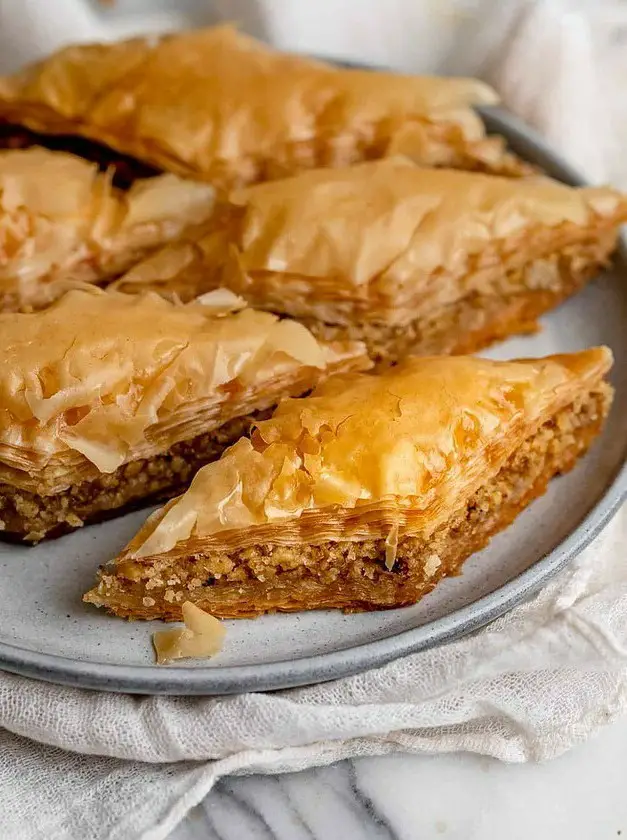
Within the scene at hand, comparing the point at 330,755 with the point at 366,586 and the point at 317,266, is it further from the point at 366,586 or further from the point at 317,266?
the point at 317,266

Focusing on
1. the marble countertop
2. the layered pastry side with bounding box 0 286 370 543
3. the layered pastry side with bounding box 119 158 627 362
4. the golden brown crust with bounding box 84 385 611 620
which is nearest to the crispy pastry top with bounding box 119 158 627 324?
the layered pastry side with bounding box 119 158 627 362

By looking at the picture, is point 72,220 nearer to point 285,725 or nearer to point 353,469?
point 353,469

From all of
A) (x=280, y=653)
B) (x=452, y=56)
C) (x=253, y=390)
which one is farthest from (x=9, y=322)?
(x=452, y=56)

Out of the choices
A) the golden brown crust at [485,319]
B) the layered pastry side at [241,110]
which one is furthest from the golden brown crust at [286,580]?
the layered pastry side at [241,110]

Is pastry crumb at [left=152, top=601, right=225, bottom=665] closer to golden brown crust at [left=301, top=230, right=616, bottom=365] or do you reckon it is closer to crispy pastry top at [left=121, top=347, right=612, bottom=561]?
crispy pastry top at [left=121, top=347, right=612, bottom=561]

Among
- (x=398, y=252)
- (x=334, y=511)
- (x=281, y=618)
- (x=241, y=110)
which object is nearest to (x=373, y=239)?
(x=398, y=252)

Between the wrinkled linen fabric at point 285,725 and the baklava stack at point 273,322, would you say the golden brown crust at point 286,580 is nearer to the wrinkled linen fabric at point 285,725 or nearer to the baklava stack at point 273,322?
the baklava stack at point 273,322
